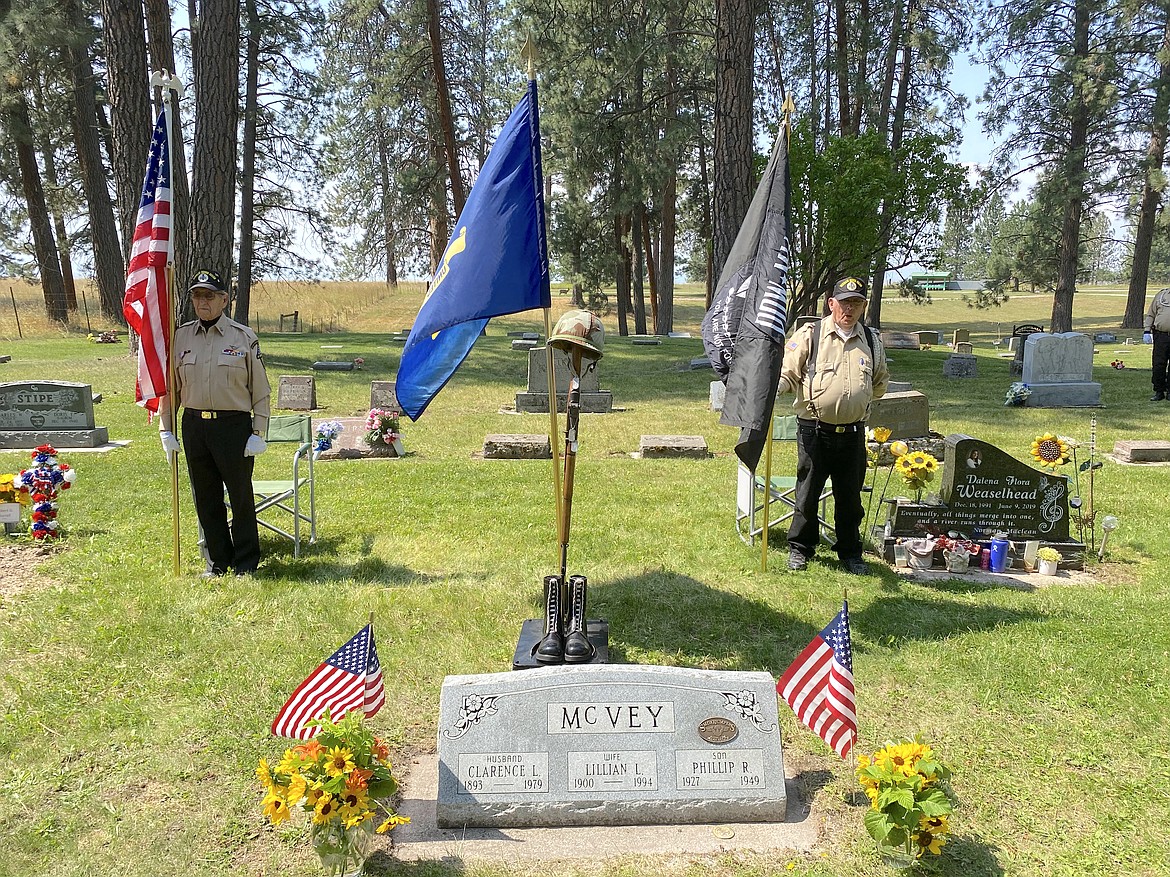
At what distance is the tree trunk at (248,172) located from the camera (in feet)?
76.3

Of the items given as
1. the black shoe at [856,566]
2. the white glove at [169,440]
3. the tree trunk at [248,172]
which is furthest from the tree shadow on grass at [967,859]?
the tree trunk at [248,172]

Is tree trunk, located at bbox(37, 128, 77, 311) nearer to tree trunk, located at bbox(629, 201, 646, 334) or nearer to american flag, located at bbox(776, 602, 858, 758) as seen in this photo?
tree trunk, located at bbox(629, 201, 646, 334)

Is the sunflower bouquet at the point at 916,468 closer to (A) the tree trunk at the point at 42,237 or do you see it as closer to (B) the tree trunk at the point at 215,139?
(B) the tree trunk at the point at 215,139

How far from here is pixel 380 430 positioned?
34.1ft

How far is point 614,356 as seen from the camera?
21.3 m

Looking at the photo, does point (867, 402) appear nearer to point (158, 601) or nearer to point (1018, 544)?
point (1018, 544)

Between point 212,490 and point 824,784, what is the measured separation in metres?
4.45

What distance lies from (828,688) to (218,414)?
429cm

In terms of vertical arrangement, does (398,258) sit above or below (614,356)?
above

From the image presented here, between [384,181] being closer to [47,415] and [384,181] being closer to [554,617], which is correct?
[47,415]

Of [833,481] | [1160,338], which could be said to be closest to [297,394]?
[833,481]

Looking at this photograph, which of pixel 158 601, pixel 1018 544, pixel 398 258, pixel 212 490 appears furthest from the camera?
pixel 398 258

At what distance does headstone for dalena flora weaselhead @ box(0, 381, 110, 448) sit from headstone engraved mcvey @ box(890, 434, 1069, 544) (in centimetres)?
951

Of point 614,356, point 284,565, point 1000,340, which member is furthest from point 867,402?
point 1000,340
